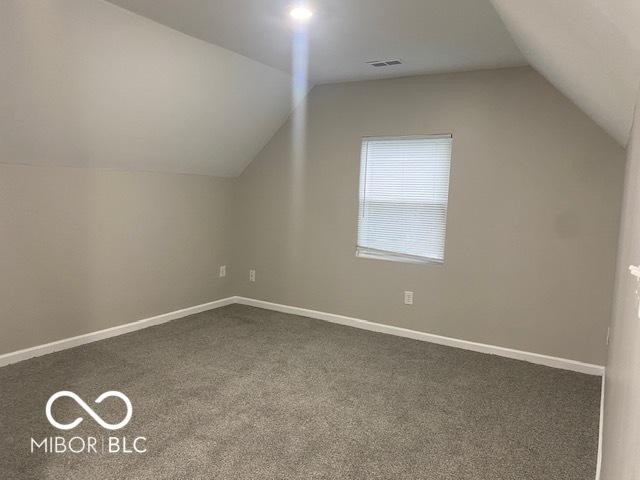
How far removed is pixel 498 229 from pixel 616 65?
2505 mm

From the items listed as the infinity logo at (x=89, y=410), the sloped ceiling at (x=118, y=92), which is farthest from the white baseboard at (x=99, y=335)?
the sloped ceiling at (x=118, y=92)

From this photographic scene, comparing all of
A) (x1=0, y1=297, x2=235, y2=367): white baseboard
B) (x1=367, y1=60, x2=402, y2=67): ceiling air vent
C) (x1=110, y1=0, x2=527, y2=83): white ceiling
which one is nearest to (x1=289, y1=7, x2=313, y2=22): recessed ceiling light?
(x1=110, y1=0, x2=527, y2=83): white ceiling

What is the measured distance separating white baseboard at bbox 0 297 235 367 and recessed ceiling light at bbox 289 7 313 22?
2.93 meters

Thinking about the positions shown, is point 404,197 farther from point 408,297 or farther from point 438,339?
point 438,339

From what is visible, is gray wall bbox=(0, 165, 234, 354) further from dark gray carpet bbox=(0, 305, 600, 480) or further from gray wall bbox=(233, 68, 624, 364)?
gray wall bbox=(233, 68, 624, 364)

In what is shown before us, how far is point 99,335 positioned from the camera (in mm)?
3857

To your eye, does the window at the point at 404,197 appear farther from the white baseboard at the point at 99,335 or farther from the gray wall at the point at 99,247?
the white baseboard at the point at 99,335

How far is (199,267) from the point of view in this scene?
4.86 metres

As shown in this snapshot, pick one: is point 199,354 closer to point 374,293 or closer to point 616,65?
point 374,293

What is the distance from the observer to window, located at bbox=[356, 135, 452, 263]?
406 cm

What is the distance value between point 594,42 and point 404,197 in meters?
2.86

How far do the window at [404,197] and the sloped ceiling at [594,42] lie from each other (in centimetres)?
170

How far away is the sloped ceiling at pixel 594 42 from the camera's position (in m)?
1.07

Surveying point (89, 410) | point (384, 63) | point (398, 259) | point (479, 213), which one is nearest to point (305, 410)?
point (89, 410)
